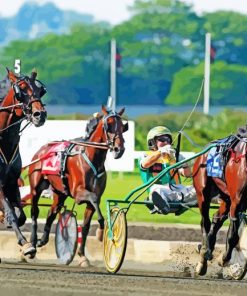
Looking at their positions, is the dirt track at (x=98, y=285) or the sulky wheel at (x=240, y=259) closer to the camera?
the dirt track at (x=98, y=285)

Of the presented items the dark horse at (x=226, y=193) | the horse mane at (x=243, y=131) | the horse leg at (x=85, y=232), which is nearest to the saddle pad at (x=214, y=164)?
the dark horse at (x=226, y=193)

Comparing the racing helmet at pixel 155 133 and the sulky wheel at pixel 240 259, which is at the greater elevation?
the racing helmet at pixel 155 133

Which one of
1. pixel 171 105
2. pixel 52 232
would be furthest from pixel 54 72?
pixel 52 232

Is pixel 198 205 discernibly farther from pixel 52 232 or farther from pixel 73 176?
pixel 52 232

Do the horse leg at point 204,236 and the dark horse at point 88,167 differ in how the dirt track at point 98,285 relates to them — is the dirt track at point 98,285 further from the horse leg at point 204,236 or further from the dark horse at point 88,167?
the dark horse at point 88,167

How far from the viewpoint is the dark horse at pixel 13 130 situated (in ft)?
39.4

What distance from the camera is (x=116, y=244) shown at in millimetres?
11875

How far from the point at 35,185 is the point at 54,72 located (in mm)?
76582

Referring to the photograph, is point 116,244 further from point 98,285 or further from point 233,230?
point 98,285

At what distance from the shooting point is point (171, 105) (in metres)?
88.4

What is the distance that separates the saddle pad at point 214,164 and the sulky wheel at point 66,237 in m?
2.02

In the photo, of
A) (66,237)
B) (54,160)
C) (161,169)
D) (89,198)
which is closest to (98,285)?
(161,169)

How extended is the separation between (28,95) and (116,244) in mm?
1387

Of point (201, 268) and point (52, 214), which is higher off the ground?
point (52, 214)
